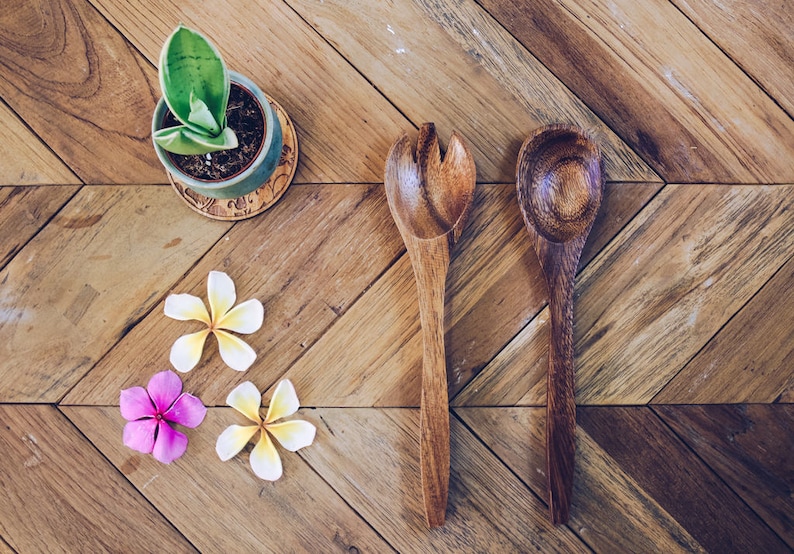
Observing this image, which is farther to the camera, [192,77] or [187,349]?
[187,349]

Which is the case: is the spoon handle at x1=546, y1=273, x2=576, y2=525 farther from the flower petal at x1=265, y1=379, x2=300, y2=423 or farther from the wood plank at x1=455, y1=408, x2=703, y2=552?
the flower petal at x1=265, y1=379, x2=300, y2=423

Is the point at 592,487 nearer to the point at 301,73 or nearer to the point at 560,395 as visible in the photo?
the point at 560,395

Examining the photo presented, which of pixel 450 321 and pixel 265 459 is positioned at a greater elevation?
pixel 450 321

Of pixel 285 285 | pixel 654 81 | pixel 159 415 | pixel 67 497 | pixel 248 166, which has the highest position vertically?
pixel 654 81

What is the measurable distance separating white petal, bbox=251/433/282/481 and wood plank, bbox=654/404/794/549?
1.18 feet

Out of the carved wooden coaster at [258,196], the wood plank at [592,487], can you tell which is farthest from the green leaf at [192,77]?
the wood plank at [592,487]

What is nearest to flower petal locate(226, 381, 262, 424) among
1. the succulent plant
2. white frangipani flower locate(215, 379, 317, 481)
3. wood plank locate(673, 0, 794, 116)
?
white frangipani flower locate(215, 379, 317, 481)

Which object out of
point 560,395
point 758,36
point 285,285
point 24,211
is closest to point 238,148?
point 285,285

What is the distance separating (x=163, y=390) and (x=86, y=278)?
13 centimetres

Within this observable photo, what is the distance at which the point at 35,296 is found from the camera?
51 cm

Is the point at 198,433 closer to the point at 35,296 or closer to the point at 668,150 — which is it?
the point at 35,296

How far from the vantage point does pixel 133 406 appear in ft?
1.63

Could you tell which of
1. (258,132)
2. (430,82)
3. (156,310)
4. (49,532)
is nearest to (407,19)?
(430,82)

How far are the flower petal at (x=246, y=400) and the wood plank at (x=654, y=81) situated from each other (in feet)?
1.34
